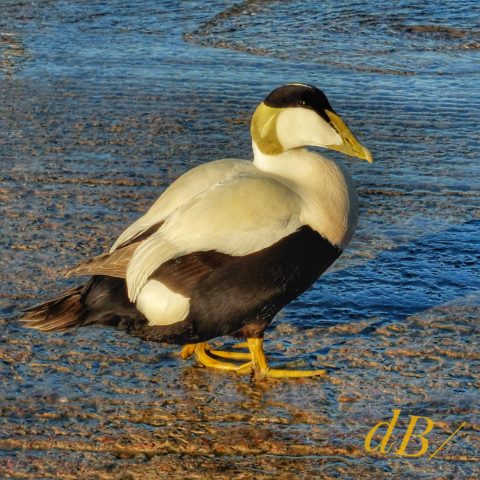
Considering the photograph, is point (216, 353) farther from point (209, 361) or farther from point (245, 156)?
point (245, 156)

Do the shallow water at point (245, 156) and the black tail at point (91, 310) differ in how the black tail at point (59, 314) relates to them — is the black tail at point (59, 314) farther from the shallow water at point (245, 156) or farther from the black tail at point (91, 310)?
the shallow water at point (245, 156)

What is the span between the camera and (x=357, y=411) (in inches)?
145

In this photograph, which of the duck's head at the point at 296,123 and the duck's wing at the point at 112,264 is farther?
the duck's head at the point at 296,123

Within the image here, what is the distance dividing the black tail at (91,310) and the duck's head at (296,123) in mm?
734

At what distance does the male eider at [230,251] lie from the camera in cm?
368

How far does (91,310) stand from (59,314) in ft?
0.41

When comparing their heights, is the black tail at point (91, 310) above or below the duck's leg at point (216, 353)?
above

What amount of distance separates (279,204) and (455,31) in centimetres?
621

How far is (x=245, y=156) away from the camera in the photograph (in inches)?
250

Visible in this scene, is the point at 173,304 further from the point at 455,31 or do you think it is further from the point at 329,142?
the point at 455,31

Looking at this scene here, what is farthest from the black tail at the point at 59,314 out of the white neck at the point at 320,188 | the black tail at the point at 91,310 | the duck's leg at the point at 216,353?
the white neck at the point at 320,188

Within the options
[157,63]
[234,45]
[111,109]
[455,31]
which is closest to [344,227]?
[111,109]

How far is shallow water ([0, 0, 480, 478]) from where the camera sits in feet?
11.5

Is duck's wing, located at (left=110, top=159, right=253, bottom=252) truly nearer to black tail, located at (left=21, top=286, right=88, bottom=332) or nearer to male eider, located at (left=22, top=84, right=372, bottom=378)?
male eider, located at (left=22, top=84, right=372, bottom=378)
